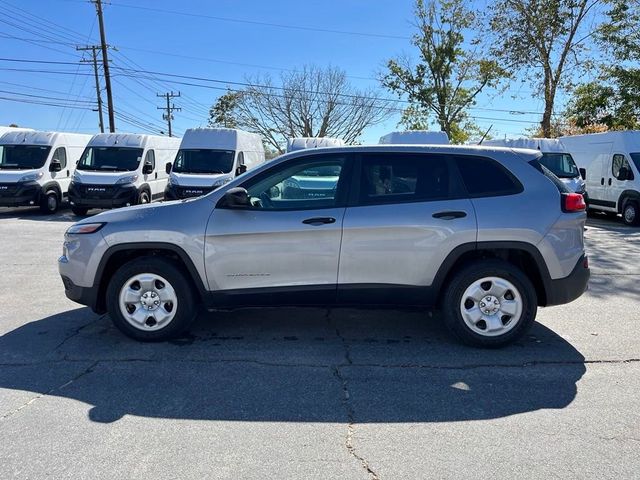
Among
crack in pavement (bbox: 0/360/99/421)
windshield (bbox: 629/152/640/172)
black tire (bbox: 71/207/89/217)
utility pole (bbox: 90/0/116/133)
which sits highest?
Answer: utility pole (bbox: 90/0/116/133)

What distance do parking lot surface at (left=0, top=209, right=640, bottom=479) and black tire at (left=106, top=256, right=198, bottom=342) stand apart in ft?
0.39

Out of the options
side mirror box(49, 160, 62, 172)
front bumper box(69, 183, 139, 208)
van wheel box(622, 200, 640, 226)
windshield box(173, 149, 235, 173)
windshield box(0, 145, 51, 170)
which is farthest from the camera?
side mirror box(49, 160, 62, 172)

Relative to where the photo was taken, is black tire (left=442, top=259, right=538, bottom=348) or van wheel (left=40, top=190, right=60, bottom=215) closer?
black tire (left=442, top=259, right=538, bottom=348)

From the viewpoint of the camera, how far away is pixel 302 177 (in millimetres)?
4883

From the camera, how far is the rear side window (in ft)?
15.3

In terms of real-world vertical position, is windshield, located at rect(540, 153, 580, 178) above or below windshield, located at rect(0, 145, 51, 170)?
above

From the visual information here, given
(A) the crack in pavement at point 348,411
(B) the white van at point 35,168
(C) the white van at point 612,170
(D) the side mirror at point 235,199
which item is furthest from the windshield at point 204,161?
(A) the crack in pavement at point 348,411

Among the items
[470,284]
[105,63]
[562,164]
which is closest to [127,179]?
[562,164]

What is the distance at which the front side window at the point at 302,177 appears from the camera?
472 cm

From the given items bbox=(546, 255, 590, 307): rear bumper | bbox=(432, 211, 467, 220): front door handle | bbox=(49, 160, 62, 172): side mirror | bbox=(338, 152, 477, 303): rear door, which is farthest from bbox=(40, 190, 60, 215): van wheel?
bbox=(546, 255, 590, 307): rear bumper

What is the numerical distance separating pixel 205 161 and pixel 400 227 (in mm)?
12139

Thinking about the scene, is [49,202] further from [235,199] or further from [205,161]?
[235,199]

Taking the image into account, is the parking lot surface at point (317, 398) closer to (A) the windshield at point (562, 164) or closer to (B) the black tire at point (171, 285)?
(B) the black tire at point (171, 285)

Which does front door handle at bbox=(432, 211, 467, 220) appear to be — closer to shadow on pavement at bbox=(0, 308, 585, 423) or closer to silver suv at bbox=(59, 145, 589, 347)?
silver suv at bbox=(59, 145, 589, 347)
